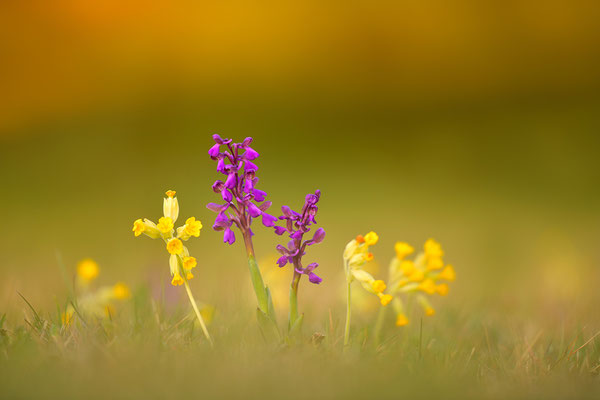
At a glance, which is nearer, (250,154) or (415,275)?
(250,154)

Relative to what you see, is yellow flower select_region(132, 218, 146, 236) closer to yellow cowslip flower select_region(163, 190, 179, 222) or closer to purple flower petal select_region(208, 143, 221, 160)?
yellow cowslip flower select_region(163, 190, 179, 222)

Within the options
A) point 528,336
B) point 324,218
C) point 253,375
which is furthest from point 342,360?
point 324,218

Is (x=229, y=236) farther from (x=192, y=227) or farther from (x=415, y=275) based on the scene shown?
(x=415, y=275)

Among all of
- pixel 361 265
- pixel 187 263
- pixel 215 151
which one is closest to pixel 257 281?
pixel 187 263

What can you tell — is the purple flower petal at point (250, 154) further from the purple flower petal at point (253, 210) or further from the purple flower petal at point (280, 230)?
the purple flower petal at point (280, 230)

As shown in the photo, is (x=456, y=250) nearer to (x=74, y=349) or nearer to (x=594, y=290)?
(x=594, y=290)

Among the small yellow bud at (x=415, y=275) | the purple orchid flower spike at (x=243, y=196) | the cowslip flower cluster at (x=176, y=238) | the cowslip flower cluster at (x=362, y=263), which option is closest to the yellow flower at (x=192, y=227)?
the cowslip flower cluster at (x=176, y=238)

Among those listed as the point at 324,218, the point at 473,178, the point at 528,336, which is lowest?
the point at 528,336
